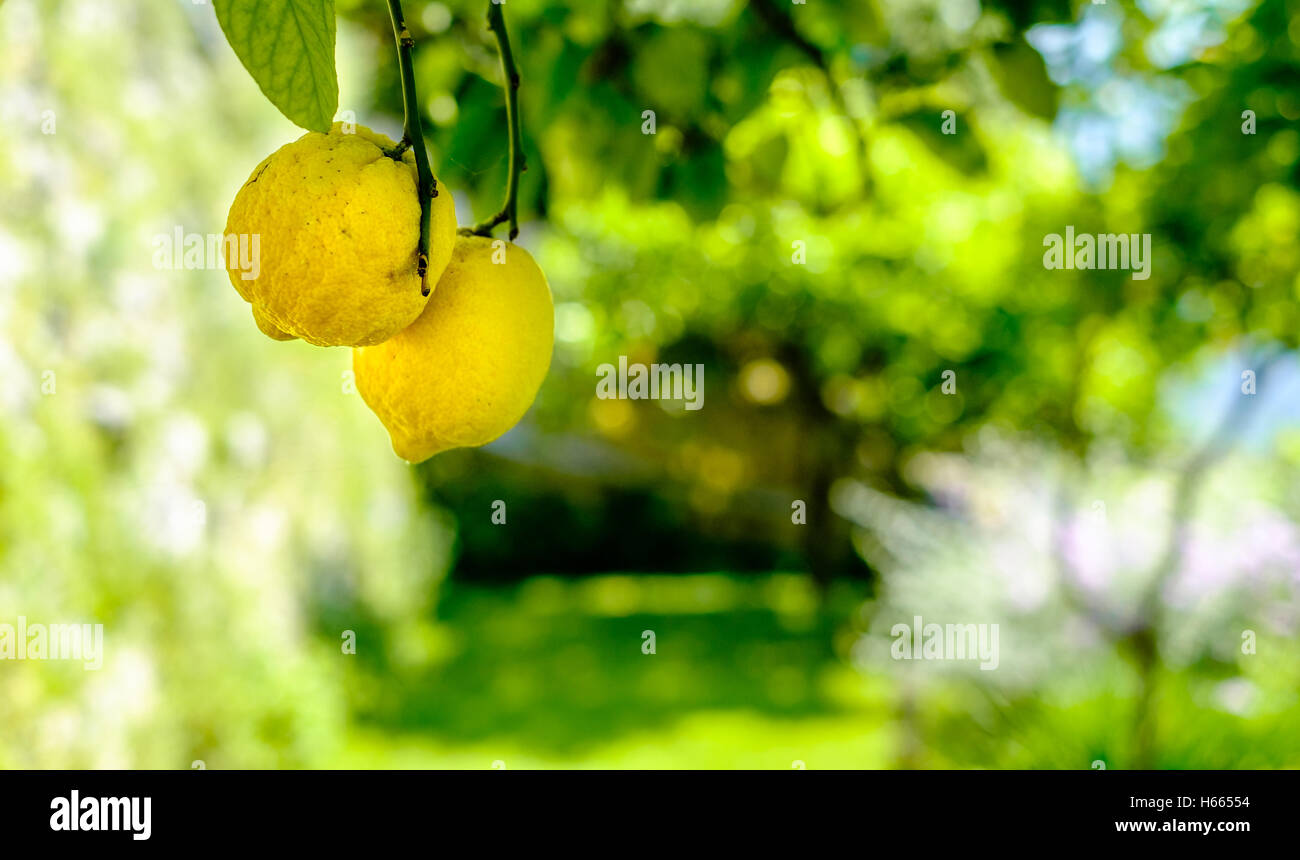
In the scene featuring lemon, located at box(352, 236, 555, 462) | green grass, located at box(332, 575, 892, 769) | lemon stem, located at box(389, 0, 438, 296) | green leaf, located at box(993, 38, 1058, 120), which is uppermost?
green leaf, located at box(993, 38, 1058, 120)

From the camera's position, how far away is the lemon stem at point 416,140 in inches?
14.1

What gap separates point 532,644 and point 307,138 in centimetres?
488

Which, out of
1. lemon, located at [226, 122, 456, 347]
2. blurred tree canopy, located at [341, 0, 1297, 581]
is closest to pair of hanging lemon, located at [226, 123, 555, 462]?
lemon, located at [226, 122, 456, 347]

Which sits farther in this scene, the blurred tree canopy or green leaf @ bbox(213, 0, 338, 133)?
the blurred tree canopy

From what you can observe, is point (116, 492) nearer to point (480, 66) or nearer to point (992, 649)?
point (480, 66)

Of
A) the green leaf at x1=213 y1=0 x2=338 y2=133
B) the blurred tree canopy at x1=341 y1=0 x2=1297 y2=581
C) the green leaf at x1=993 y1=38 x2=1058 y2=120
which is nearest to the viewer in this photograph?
the green leaf at x1=213 y1=0 x2=338 y2=133

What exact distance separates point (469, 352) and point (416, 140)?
0.31 ft

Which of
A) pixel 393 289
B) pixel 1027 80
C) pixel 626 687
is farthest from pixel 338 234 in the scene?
pixel 626 687

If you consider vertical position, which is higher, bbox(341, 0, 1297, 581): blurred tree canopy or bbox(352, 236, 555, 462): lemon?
bbox(341, 0, 1297, 581): blurred tree canopy

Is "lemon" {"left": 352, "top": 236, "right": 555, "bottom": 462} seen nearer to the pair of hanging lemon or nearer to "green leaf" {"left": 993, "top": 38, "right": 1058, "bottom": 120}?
the pair of hanging lemon

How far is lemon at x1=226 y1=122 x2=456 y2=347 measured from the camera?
372mm

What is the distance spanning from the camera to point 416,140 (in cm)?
37

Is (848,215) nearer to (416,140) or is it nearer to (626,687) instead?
(416,140)

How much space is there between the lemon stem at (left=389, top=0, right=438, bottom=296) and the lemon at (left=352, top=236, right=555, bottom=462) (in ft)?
0.12
